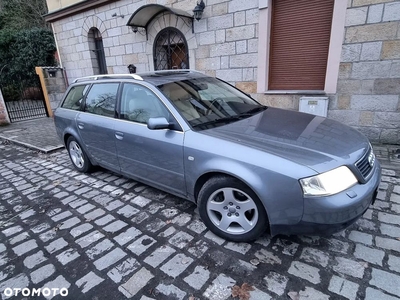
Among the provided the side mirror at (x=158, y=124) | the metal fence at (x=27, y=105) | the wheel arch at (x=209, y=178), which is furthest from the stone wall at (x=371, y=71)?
the metal fence at (x=27, y=105)

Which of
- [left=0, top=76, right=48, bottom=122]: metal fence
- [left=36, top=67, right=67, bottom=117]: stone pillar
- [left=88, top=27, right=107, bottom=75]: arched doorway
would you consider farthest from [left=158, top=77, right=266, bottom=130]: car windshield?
[left=0, top=76, right=48, bottom=122]: metal fence

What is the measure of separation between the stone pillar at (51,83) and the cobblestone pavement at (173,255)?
A: 7.74 metres

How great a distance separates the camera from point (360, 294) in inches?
71.2

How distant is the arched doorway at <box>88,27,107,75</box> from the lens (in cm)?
928

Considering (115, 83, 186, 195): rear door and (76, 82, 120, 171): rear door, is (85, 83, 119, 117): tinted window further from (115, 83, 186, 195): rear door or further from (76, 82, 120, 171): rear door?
(115, 83, 186, 195): rear door

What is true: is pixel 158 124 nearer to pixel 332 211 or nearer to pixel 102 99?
pixel 102 99

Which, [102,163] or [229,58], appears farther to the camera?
[229,58]

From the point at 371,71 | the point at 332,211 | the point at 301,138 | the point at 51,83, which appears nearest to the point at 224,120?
the point at 301,138

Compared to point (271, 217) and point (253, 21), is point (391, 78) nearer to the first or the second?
point (253, 21)

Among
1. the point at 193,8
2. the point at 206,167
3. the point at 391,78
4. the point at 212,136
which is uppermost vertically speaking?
the point at 193,8

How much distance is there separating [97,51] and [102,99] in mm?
7219

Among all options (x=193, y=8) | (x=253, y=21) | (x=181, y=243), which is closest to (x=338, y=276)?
(x=181, y=243)

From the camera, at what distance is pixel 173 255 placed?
2.30 m

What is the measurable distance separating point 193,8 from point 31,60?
11765mm
